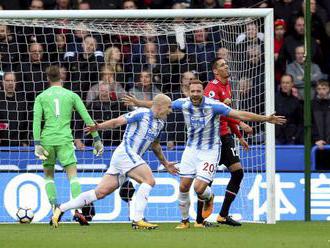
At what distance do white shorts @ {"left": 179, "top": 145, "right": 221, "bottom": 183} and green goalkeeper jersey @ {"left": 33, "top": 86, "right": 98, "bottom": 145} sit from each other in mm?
1665

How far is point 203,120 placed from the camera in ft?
47.5

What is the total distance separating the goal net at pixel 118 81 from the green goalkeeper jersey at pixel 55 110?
1501mm

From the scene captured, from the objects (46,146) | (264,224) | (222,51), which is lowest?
(264,224)

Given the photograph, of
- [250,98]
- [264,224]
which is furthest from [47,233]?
[250,98]

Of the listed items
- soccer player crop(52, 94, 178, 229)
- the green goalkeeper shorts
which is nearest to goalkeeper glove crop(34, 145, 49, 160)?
the green goalkeeper shorts

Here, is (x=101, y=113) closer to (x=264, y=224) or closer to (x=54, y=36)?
(x=54, y=36)

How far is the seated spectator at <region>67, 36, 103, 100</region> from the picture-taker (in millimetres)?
17328

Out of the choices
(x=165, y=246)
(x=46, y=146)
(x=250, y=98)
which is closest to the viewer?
(x=165, y=246)

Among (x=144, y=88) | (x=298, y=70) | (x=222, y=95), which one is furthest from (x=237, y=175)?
(x=298, y=70)

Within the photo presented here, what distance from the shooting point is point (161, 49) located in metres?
17.6

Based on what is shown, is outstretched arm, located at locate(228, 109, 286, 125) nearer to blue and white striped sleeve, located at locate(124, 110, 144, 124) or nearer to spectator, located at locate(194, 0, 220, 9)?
blue and white striped sleeve, located at locate(124, 110, 144, 124)

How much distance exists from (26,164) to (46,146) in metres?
1.64

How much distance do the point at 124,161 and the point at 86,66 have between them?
→ 3219mm

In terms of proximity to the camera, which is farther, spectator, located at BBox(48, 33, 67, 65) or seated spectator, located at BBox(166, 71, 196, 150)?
spectator, located at BBox(48, 33, 67, 65)
